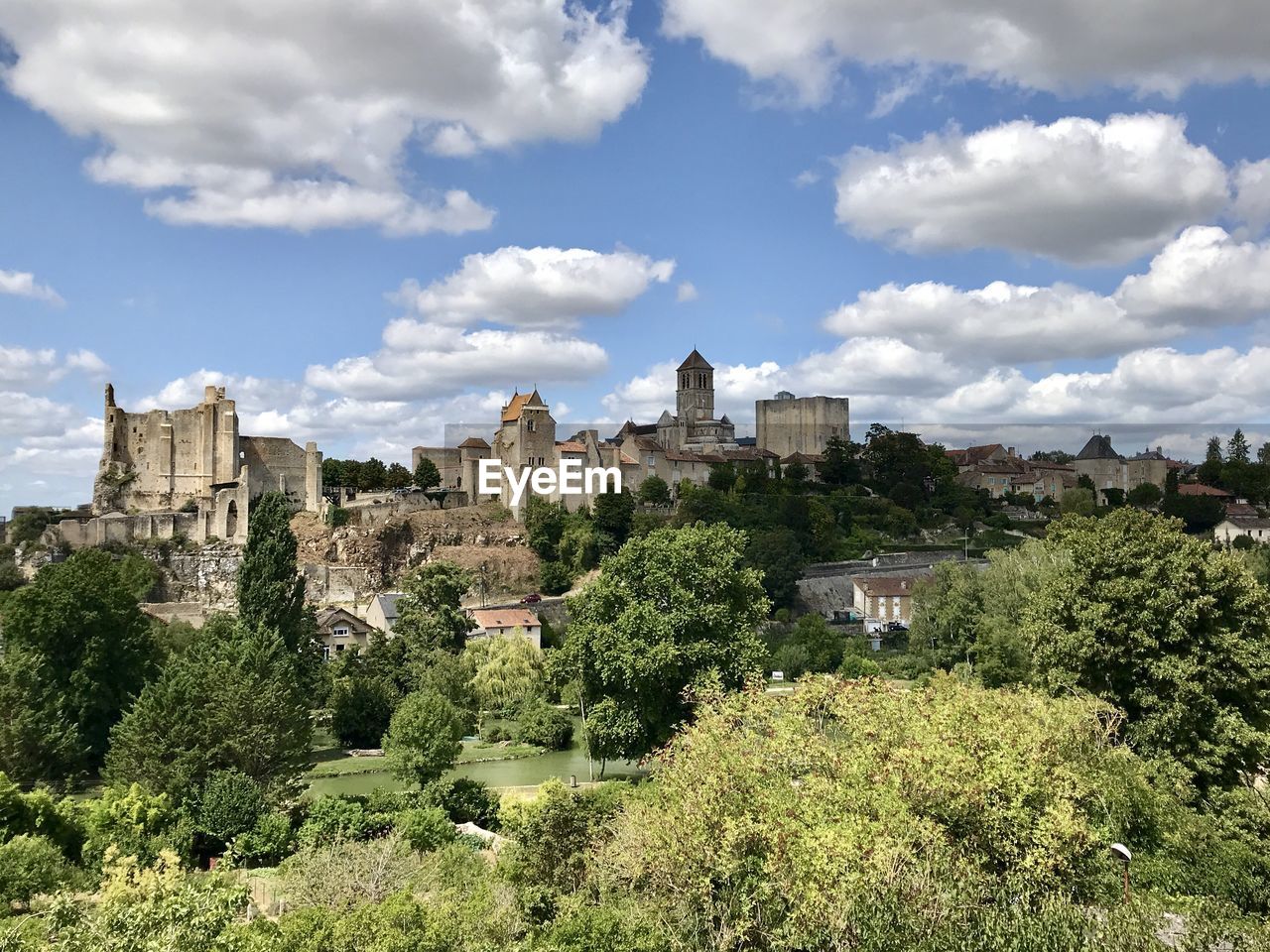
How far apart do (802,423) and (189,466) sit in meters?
54.6

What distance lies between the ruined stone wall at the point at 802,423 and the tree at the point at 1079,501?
23.3 m

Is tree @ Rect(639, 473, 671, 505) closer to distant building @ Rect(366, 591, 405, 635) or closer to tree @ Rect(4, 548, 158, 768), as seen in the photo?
distant building @ Rect(366, 591, 405, 635)

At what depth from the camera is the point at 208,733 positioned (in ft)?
80.1

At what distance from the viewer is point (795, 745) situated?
1684 cm

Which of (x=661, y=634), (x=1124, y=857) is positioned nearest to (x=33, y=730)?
(x=661, y=634)

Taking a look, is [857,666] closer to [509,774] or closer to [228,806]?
[509,774]

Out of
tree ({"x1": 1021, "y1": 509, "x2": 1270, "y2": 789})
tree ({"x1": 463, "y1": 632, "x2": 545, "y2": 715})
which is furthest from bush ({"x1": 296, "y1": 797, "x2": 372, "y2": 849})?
tree ({"x1": 463, "y1": 632, "x2": 545, "y2": 715})

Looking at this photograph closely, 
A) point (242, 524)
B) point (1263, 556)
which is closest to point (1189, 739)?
point (1263, 556)

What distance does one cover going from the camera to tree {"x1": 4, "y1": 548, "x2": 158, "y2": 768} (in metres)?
30.9

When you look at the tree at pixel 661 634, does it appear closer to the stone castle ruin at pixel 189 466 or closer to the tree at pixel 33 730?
the tree at pixel 33 730

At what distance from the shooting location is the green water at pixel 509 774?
28717mm

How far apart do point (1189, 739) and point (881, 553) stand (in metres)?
43.3

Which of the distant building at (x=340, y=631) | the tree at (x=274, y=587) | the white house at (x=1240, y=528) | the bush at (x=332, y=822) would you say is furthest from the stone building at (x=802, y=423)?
the bush at (x=332, y=822)

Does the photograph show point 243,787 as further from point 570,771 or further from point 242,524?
point 242,524
